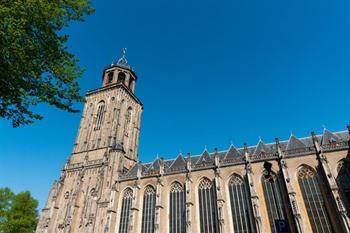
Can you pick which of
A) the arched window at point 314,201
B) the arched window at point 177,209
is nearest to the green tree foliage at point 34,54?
the arched window at point 177,209

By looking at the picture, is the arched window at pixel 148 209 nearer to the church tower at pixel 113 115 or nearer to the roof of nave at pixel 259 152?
the roof of nave at pixel 259 152

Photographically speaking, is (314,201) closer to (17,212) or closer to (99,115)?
(99,115)

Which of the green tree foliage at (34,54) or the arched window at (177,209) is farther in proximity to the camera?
the arched window at (177,209)

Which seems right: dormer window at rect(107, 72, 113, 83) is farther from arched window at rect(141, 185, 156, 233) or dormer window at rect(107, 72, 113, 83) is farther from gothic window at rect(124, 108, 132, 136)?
arched window at rect(141, 185, 156, 233)

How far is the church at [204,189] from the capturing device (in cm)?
2150

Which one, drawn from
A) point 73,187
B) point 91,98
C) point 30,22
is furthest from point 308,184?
point 91,98

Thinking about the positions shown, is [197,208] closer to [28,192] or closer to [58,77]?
[58,77]

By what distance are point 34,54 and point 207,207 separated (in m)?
21.8

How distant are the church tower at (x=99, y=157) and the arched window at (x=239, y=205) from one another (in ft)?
46.6

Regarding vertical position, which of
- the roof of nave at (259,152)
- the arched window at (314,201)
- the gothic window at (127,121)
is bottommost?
the arched window at (314,201)

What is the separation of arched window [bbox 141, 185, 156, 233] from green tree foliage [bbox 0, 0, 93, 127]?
739 inches

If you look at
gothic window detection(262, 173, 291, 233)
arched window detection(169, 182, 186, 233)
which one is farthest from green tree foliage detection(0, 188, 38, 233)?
gothic window detection(262, 173, 291, 233)

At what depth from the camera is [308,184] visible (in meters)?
22.6

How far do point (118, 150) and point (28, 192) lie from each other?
47.2ft
